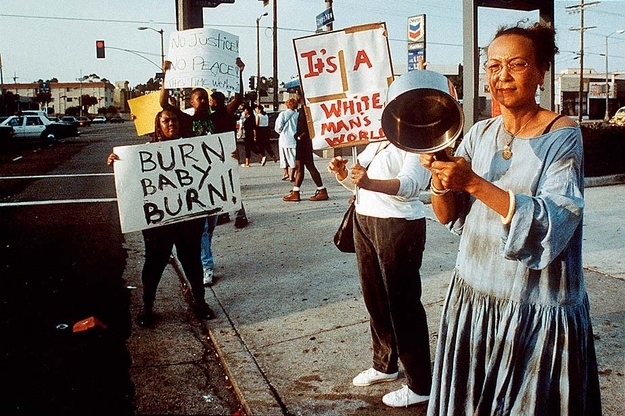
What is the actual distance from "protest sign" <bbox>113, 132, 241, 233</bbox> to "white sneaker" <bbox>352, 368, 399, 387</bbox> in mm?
1998

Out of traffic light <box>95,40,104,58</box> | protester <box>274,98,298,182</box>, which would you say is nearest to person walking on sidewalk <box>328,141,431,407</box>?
protester <box>274,98,298,182</box>

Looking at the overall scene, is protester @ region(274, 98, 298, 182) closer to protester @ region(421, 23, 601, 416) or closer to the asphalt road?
the asphalt road

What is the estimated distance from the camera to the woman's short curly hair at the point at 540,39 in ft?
6.93

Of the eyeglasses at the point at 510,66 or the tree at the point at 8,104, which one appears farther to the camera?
the tree at the point at 8,104

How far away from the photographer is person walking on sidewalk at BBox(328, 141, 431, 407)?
3459 mm

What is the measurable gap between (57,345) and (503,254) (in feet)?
12.5

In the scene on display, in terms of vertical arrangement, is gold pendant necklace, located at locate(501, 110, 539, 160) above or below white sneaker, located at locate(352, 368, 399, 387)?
above

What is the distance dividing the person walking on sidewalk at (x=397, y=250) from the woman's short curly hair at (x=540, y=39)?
Result: 124 centimetres

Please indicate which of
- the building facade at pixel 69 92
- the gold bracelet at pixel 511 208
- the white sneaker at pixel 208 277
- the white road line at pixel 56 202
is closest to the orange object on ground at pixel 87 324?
the white sneaker at pixel 208 277

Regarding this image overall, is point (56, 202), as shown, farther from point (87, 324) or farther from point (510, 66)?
point (510, 66)

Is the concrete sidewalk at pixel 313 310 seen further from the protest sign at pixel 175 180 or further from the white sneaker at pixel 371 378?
the protest sign at pixel 175 180

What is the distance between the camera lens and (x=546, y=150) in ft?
6.57

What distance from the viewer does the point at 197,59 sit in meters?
7.34

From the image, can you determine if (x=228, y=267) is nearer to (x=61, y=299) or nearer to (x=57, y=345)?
(x=61, y=299)
